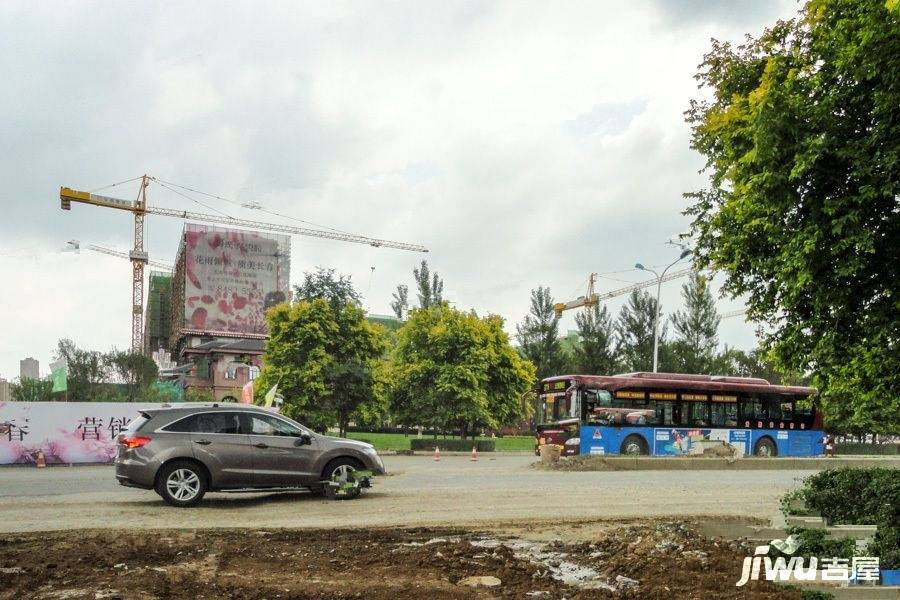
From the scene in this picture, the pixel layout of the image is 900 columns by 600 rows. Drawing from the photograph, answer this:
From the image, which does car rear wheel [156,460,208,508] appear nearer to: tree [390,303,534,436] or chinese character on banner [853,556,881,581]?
chinese character on banner [853,556,881,581]

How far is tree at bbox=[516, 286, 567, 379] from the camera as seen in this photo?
56750 mm

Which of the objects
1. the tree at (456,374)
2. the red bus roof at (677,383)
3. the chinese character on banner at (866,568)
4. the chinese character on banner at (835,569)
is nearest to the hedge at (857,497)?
the chinese character on banner at (866,568)

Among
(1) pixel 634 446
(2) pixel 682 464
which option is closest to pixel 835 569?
(2) pixel 682 464

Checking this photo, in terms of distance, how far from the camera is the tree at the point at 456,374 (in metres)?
41.1

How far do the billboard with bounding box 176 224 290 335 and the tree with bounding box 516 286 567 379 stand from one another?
1916 inches

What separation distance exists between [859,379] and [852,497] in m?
1.90

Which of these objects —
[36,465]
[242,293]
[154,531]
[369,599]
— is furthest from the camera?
[242,293]

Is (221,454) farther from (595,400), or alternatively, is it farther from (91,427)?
(595,400)

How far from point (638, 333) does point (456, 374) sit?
18.5m

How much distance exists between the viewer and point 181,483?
13.0m

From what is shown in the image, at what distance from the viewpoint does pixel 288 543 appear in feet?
29.8

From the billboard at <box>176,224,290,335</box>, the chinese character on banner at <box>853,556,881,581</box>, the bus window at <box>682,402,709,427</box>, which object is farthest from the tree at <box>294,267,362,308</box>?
the billboard at <box>176,224,290,335</box>

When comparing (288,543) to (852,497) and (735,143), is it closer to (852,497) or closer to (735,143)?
(852,497)

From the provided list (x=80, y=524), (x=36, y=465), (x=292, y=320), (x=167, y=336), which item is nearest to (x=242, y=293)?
(x=167, y=336)
